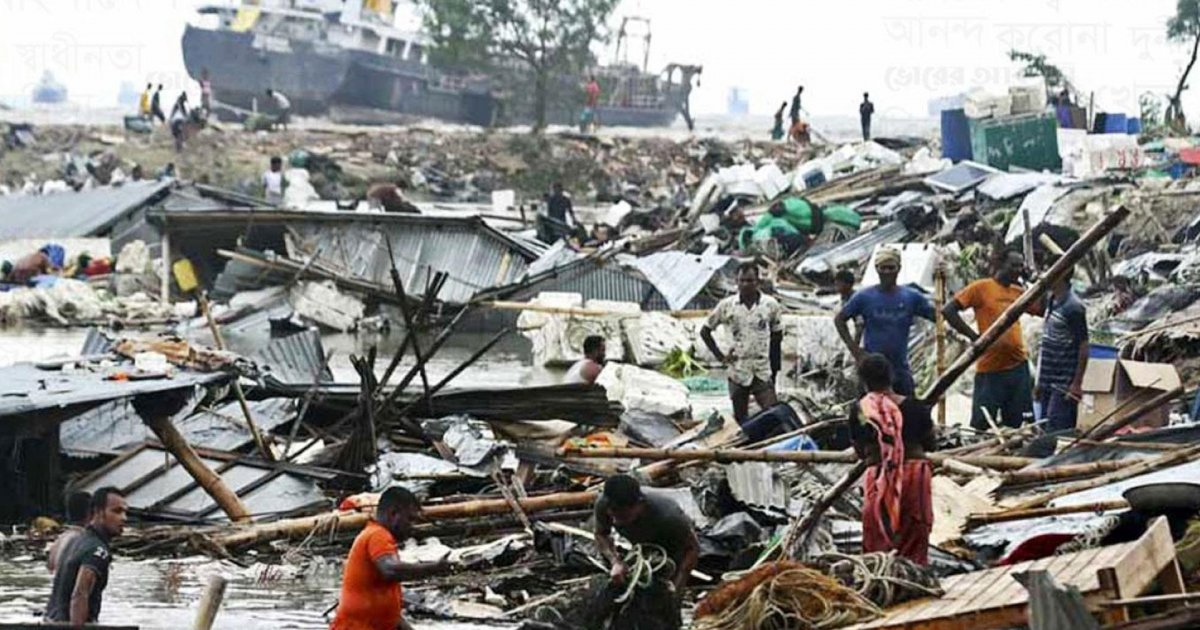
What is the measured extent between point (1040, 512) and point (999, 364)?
3.48 metres

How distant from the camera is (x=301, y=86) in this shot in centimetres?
6538

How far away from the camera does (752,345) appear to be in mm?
13445

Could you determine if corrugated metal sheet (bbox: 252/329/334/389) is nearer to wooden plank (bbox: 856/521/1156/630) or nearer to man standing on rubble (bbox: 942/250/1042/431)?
man standing on rubble (bbox: 942/250/1042/431)

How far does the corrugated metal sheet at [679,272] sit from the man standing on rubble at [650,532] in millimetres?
16101

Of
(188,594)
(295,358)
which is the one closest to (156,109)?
(295,358)

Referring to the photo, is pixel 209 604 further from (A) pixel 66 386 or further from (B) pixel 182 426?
(B) pixel 182 426

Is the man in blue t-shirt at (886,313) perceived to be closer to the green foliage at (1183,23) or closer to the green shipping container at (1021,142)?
the green shipping container at (1021,142)

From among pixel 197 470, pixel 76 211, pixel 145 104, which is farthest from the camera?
pixel 145 104

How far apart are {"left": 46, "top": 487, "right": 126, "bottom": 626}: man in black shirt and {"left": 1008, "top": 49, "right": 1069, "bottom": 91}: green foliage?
35270 mm

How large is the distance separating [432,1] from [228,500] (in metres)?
47.3

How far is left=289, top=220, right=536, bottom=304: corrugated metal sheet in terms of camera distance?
90.2ft

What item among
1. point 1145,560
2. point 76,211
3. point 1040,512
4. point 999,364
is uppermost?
point 1145,560

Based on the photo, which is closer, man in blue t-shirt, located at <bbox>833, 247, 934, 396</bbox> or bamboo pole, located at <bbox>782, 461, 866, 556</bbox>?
bamboo pole, located at <bbox>782, 461, 866, 556</bbox>

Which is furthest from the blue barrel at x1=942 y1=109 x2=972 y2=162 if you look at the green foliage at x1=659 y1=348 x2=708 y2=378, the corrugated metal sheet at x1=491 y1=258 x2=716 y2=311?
the green foliage at x1=659 y1=348 x2=708 y2=378
